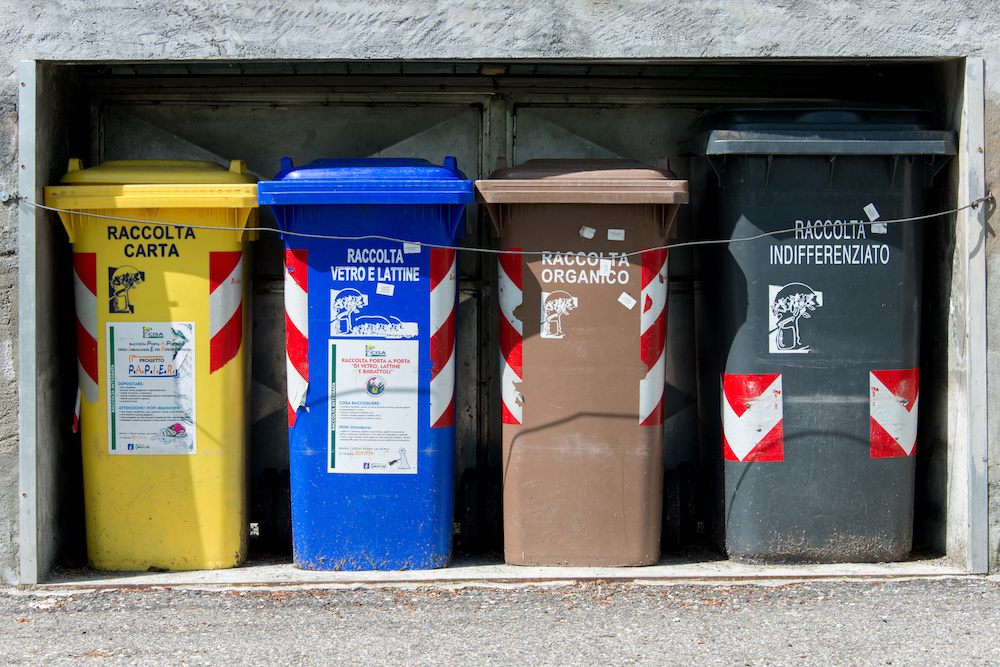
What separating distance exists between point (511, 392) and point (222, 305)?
1.31 metres

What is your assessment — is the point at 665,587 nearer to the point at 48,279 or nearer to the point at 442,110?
the point at 442,110

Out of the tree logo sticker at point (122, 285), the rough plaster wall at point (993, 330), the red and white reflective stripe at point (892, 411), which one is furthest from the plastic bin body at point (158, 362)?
the rough plaster wall at point (993, 330)

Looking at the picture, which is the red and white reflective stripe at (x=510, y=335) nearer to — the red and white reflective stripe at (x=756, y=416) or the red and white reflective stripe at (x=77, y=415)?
the red and white reflective stripe at (x=756, y=416)

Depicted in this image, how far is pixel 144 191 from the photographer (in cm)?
390

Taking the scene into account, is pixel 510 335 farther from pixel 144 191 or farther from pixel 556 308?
pixel 144 191

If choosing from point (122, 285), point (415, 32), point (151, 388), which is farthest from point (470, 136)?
point (151, 388)

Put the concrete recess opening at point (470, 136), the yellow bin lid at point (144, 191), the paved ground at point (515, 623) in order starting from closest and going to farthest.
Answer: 1. the paved ground at point (515, 623)
2. the yellow bin lid at point (144, 191)
3. the concrete recess opening at point (470, 136)

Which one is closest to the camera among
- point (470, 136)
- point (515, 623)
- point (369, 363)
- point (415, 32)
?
point (515, 623)

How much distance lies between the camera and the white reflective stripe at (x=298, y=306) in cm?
390

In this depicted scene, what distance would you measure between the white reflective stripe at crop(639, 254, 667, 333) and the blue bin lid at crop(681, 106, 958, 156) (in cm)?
58

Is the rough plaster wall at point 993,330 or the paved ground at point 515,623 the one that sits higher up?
the rough plaster wall at point 993,330

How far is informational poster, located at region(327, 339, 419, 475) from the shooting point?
12.8ft

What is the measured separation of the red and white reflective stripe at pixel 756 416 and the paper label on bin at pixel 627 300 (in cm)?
54

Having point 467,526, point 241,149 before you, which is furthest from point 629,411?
point 241,149
